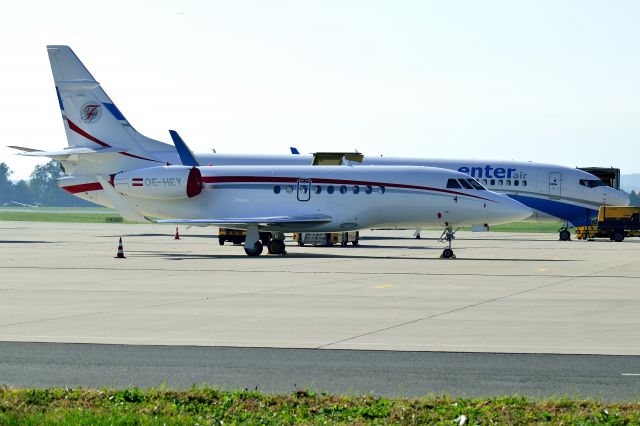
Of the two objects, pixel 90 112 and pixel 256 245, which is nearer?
pixel 256 245

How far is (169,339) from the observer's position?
16875 mm

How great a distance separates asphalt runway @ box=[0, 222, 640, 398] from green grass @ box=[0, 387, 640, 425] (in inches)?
44.7

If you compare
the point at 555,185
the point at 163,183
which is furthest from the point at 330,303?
the point at 555,185

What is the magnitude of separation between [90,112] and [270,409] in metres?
42.1

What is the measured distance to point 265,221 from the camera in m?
44.3

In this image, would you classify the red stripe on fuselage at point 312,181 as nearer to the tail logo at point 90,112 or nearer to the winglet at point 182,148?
the winglet at point 182,148

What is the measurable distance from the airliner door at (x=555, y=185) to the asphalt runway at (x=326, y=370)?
165 feet

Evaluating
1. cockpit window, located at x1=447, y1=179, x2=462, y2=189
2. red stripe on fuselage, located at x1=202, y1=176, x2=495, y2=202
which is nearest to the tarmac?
red stripe on fuselage, located at x1=202, y1=176, x2=495, y2=202

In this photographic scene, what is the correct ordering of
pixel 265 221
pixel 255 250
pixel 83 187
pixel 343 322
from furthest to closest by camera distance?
pixel 83 187 → pixel 265 221 → pixel 255 250 → pixel 343 322

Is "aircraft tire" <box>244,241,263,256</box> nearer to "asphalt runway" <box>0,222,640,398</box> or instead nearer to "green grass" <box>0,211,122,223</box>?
"asphalt runway" <box>0,222,640,398</box>

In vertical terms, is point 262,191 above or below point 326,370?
above

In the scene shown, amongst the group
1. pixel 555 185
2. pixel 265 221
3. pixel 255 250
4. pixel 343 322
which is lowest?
pixel 343 322

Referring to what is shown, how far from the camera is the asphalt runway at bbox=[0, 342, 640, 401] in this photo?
1259cm

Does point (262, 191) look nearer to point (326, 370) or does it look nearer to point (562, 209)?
point (562, 209)
